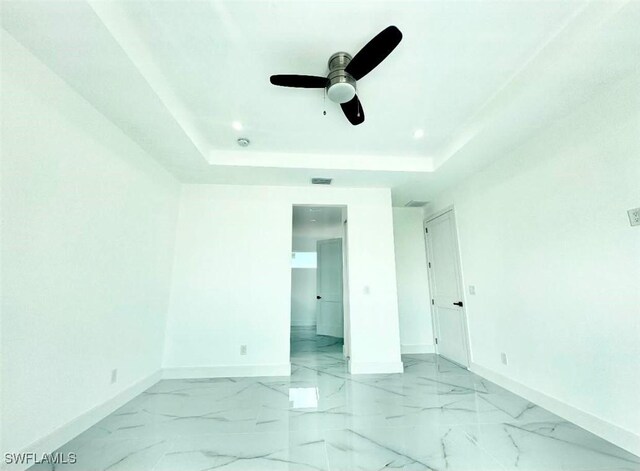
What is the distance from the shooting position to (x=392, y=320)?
12.2ft

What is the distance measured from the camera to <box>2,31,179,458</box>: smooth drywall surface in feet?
5.16

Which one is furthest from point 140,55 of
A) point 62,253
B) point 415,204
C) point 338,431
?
point 415,204

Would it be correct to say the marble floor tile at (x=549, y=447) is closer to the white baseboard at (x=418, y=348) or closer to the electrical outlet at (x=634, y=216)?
the electrical outlet at (x=634, y=216)

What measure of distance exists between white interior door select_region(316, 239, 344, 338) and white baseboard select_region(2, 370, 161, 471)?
13.5ft

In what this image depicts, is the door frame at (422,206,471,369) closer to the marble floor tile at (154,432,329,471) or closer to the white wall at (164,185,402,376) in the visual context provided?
the white wall at (164,185,402,376)

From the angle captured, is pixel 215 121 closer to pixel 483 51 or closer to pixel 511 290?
pixel 483 51

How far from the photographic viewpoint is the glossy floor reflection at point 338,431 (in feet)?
5.70

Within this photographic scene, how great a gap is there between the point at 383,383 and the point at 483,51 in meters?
3.38

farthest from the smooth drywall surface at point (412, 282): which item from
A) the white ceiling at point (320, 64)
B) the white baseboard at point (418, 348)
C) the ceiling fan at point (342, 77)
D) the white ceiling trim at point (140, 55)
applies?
the white ceiling trim at point (140, 55)

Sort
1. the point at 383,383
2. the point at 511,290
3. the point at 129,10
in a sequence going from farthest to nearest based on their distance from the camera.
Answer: the point at 383,383
the point at 511,290
the point at 129,10

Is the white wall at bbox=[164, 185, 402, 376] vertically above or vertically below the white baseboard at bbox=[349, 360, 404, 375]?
above

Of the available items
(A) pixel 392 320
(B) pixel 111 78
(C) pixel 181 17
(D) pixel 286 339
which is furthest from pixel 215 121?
(A) pixel 392 320

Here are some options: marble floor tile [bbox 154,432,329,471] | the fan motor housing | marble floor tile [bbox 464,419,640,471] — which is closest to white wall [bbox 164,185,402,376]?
marble floor tile [bbox 154,432,329,471]

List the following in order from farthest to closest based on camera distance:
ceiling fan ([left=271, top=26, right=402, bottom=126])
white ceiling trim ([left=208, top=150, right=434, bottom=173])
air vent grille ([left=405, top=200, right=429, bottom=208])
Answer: air vent grille ([left=405, top=200, right=429, bottom=208]), white ceiling trim ([left=208, top=150, right=434, bottom=173]), ceiling fan ([left=271, top=26, right=402, bottom=126])
